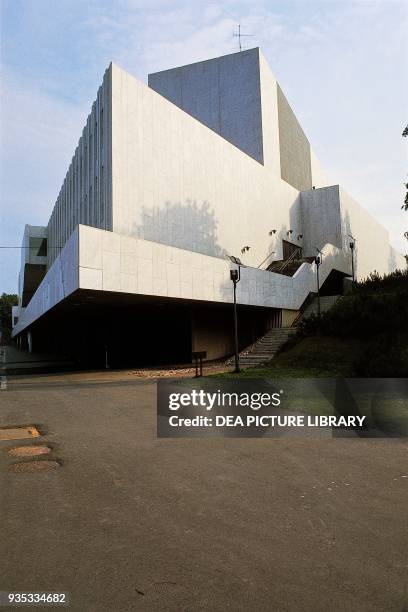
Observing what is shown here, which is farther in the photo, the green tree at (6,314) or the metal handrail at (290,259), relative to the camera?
the green tree at (6,314)

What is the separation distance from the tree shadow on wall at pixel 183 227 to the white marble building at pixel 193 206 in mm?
69

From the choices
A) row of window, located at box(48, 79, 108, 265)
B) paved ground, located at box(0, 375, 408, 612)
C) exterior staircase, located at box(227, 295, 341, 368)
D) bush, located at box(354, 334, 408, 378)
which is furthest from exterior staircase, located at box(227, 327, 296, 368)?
paved ground, located at box(0, 375, 408, 612)

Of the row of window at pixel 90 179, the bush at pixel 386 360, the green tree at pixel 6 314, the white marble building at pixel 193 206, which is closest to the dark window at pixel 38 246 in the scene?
the white marble building at pixel 193 206

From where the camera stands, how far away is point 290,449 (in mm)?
6758

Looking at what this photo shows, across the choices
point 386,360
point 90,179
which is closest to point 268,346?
point 386,360

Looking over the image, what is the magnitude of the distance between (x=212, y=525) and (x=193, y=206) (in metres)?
24.7

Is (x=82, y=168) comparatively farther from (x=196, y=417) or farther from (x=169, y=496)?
Result: (x=169, y=496)

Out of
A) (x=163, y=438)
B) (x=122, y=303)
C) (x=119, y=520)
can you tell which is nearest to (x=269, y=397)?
(x=163, y=438)

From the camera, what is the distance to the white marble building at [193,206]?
790 inches

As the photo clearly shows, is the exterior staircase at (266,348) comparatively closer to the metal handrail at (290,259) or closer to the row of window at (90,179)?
the metal handrail at (290,259)

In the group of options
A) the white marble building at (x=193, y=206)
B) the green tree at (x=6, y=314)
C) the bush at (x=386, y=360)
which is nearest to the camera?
the bush at (x=386, y=360)

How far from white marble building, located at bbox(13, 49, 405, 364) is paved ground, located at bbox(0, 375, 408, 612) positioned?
474 inches

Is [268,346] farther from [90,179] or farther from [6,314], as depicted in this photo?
[6,314]

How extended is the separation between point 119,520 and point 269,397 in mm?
7987
